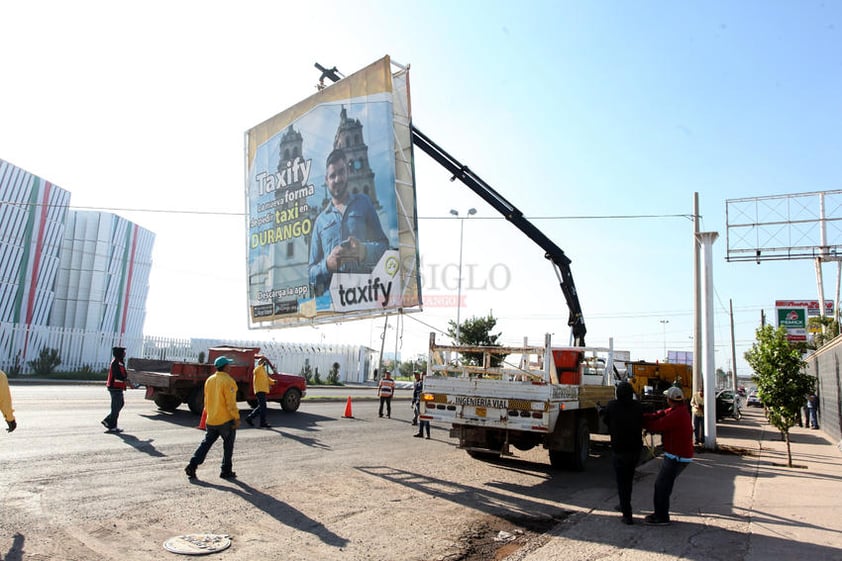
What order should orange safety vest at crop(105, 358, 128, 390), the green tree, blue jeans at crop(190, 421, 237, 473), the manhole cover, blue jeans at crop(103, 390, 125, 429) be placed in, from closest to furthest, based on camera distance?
the manhole cover
blue jeans at crop(190, 421, 237, 473)
blue jeans at crop(103, 390, 125, 429)
orange safety vest at crop(105, 358, 128, 390)
the green tree

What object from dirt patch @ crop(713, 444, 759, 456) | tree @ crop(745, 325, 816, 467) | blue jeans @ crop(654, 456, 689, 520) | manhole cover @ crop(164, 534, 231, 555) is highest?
tree @ crop(745, 325, 816, 467)

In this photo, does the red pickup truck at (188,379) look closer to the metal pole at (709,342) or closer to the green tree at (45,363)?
the metal pole at (709,342)

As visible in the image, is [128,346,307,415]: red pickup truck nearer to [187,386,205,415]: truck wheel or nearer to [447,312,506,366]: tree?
[187,386,205,415]: truck wheel

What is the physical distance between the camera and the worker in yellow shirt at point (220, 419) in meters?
7.76

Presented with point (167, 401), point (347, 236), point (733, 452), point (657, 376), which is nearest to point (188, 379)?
point (167, 401)

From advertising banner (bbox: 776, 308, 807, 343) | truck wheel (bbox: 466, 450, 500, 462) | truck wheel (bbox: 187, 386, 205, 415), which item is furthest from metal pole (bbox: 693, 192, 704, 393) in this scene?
advertising banner (bbox: 776, 308, 807, 343)

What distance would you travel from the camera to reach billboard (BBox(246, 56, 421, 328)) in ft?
38.8

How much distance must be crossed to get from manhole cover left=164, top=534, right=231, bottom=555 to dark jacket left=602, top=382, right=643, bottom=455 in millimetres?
4412

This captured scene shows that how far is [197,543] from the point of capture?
5.21 m

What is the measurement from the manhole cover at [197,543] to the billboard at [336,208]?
6.30 m

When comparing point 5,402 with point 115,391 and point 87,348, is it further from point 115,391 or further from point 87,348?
point 87,348

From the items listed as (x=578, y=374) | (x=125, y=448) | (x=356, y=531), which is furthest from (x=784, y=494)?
(x=125, y=448)

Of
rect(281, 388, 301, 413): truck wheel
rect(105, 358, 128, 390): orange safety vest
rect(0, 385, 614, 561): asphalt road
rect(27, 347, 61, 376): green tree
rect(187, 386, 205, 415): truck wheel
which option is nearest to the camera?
rect(0, 385, 614, 561): asphalt road

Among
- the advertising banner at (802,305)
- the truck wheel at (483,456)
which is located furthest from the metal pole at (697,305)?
the advertising banner at (802,305)
